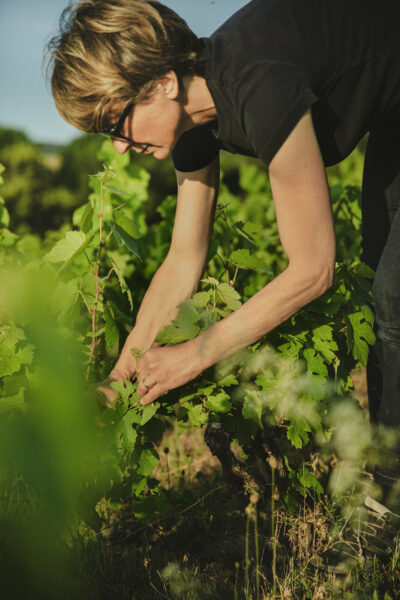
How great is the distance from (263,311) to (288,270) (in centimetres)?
13

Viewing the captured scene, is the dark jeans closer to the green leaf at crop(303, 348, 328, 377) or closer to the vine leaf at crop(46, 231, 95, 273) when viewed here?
the green leaf at crop(303, 348, 328, 377)

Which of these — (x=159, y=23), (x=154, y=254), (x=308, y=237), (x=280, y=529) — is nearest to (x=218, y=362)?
(x=308, y=237)

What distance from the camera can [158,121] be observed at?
164 cm

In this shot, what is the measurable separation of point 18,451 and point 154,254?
239cm

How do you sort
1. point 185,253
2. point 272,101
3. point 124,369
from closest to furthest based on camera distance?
point 272,101 < point 124,369 < point 185,253

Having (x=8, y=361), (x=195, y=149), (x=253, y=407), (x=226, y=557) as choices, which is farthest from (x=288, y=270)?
(x=226, y=557)

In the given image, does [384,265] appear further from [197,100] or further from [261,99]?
[197,100]

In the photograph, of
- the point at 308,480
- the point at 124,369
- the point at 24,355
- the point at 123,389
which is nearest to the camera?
the point at 24,355

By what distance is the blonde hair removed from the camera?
4.88 ft

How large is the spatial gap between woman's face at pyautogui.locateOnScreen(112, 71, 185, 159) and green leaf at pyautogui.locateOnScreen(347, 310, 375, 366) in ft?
2.68

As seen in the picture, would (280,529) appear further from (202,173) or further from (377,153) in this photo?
(377,153)

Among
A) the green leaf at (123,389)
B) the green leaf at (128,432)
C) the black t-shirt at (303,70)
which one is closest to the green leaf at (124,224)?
the black t-shirt at (303,70)

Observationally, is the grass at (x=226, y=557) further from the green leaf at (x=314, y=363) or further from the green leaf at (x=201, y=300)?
the green leaf at (x=201, y=300)

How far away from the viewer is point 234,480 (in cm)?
185
